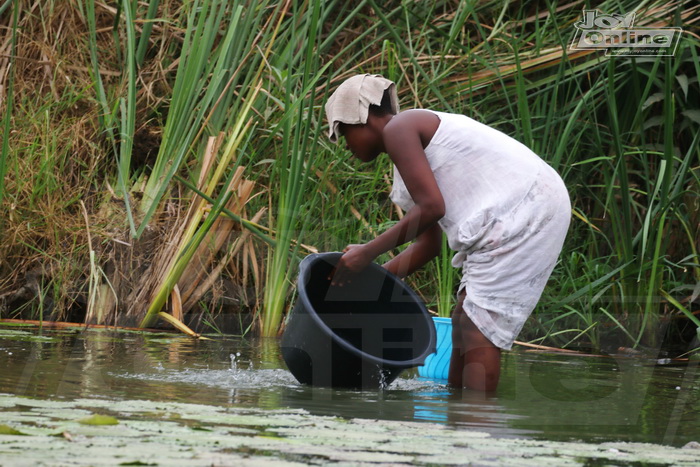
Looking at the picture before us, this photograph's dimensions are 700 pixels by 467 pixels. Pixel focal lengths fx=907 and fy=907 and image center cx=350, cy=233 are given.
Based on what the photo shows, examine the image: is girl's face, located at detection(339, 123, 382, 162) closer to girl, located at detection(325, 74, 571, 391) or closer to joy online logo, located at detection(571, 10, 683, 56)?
girl, located at detection(325, 74, 571, 391)

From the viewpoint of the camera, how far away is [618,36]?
445 cm

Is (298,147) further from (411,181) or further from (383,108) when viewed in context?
(411,181)

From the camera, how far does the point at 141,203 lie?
13.7 ft

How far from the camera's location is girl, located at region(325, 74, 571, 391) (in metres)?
2.62

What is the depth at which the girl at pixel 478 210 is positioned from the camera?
262 centimetres

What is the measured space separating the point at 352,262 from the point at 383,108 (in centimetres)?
47

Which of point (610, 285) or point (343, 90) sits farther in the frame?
point (610, 285)

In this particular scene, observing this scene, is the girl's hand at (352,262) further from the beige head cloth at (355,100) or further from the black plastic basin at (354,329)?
the beige head cloth at (355,100)

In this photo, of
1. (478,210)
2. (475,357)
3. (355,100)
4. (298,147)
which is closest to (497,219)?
(478,210)

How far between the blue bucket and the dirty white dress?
485 millimetres

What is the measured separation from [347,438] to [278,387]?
1004 millimetres

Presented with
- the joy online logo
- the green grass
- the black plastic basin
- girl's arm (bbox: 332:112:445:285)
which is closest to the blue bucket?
the black plastic basin

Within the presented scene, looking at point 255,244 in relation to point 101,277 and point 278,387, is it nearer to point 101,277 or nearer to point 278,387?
point 101,277

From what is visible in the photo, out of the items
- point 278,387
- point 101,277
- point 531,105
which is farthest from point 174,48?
point 278,387
